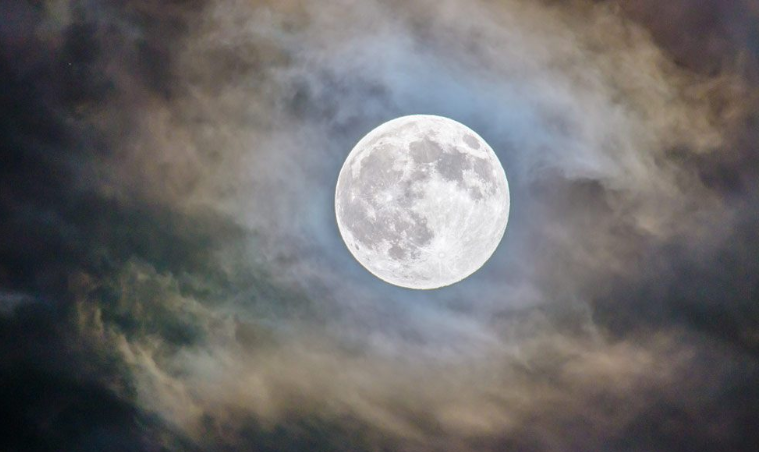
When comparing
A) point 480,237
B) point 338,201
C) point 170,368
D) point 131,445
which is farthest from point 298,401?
point 480,237

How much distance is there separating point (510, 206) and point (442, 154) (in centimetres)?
375

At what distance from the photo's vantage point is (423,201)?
12.1 m

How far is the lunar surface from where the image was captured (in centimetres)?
1229

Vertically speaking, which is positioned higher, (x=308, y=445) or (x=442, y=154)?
(x=442, y=154)

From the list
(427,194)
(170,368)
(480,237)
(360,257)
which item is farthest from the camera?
(170,368)

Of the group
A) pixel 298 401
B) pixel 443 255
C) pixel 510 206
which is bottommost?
pixel 298 401

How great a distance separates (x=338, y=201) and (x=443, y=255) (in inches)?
140

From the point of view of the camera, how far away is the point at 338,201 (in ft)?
45.6

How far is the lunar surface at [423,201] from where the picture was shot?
40.3ft

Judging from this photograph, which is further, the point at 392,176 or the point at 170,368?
the point at 170,368

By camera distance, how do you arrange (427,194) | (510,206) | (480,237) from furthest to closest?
(510,206)
(480,237)
(427,194)

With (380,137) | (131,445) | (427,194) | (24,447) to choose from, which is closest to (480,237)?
(427,194)

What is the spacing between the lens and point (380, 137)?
43.4 ft

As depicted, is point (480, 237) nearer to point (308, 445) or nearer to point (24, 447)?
point (308, 445)
